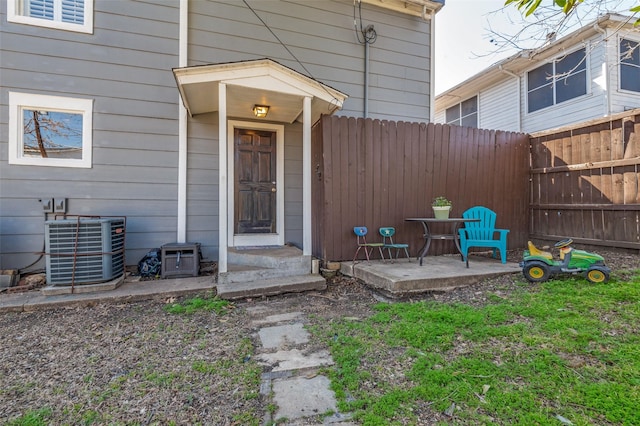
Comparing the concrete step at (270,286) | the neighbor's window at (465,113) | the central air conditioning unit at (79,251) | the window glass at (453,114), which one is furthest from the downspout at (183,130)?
the window glass at (453,114)

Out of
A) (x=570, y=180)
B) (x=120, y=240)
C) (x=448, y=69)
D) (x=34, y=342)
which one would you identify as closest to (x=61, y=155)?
(x=120, y=240)

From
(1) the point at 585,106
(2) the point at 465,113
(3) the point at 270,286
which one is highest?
(2) the point at 465,113

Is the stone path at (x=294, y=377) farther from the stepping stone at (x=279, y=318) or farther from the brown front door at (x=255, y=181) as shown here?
the brown front door at (x=255, y=181)

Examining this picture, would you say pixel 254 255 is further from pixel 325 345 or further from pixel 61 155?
pixel 61 155

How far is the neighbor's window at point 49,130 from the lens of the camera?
3793 millimetres

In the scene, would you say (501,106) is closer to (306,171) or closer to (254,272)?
(306,171)

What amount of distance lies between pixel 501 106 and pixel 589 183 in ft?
20.4

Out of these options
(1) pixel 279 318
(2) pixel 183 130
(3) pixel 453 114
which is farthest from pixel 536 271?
(3) pixel 453 114

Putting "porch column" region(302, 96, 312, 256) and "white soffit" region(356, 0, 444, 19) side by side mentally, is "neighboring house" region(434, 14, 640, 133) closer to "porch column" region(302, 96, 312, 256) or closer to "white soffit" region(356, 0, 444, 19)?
"white soffit" region(356, 0, 444, 19)

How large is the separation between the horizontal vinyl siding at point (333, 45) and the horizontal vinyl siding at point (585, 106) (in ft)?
14.1

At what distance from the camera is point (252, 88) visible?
3.65 metres

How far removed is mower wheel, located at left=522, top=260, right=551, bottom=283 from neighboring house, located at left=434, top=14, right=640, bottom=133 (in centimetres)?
396

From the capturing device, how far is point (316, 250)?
14.6ft

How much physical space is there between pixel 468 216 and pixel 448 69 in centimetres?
352
